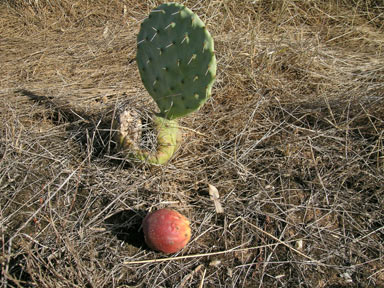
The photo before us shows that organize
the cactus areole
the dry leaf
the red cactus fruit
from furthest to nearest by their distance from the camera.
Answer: the dry leaf → the cactus areole → the red cactus fruit

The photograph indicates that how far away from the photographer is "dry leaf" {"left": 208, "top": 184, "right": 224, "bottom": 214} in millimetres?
1603

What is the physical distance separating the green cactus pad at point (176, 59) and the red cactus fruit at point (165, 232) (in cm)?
52

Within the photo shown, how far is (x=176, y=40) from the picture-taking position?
5.04 feet

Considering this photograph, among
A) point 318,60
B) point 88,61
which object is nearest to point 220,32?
point 318,60

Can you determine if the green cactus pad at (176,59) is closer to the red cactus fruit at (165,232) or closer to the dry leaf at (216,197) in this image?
the dry leaf at (216,197)

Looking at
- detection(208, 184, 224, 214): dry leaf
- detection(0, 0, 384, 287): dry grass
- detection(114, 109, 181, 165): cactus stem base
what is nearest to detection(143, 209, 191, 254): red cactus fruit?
detection(0, 0, 384, 287): dry grass

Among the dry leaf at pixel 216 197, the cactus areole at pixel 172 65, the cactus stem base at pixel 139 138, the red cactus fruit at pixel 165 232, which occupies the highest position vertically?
the cactus areole at pixel 172 65

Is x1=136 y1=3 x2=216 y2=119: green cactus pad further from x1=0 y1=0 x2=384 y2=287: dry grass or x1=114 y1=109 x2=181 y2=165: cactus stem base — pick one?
x1=0 y1=0 x2=384 y2=287: dry grass

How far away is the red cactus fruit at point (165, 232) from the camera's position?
54.5 inches

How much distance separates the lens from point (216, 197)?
5.49 ft

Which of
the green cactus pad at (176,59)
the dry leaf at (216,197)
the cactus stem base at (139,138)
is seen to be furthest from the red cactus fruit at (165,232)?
the green cactus pad at (176,59)

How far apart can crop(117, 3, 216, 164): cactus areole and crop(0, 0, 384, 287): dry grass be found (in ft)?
0.59

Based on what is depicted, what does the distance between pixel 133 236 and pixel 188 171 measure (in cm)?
42

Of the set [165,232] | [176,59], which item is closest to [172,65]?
[176,59]
